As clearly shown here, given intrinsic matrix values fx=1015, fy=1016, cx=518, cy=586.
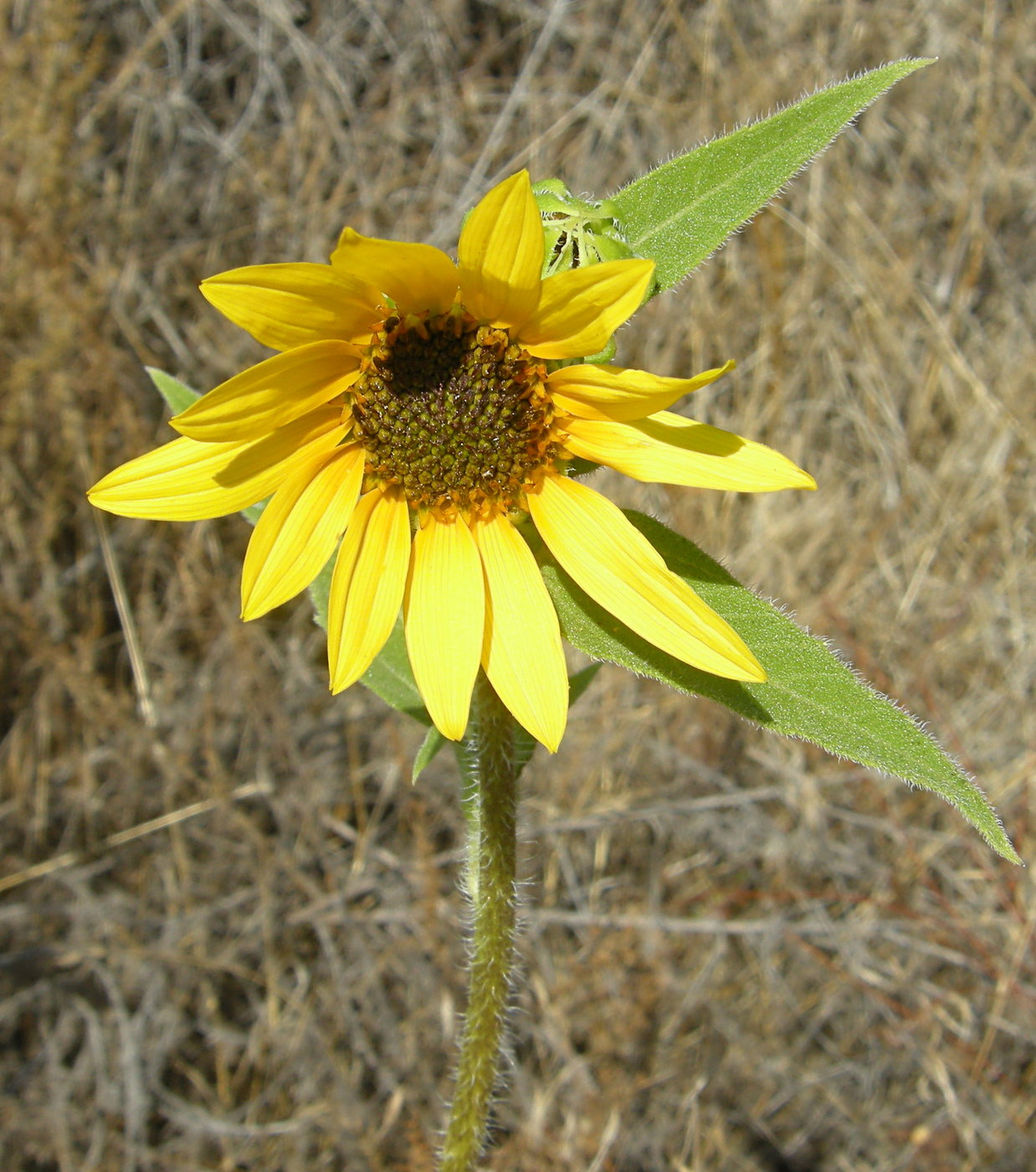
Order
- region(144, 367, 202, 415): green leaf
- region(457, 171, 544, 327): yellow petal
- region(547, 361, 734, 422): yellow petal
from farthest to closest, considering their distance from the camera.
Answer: region(144, 367, 202, 415): green leaf < region(547, 361, 734, 422): yellow petal < region(457, 171, 544, 327): yellow petal

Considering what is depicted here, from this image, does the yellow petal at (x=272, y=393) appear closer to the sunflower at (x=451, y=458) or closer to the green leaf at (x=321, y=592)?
the sunflower at (x=451, y=458)

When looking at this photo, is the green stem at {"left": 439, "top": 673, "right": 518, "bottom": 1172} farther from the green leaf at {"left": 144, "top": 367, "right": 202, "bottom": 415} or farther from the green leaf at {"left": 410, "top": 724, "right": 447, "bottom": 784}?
the green leaf at {"left": 144, "top": 367, "right": 202, "bottom": 415}

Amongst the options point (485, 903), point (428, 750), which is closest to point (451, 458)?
point (428, 750)

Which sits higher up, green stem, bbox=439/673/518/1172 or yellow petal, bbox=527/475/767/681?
yellow petal, bbox=527/475/767/681

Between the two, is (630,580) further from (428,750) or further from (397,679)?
(397,679)

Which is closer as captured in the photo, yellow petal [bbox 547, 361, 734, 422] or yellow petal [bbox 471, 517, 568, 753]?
yellow petal [bbox 547, 361, 734, 422]

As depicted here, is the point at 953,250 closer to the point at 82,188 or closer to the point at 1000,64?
the point at 1000,64

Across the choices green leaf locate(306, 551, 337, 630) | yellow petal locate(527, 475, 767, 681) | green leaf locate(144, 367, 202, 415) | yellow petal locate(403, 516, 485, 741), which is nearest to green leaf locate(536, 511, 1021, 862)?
yellow petal locate(527, 475, 767, 681)
